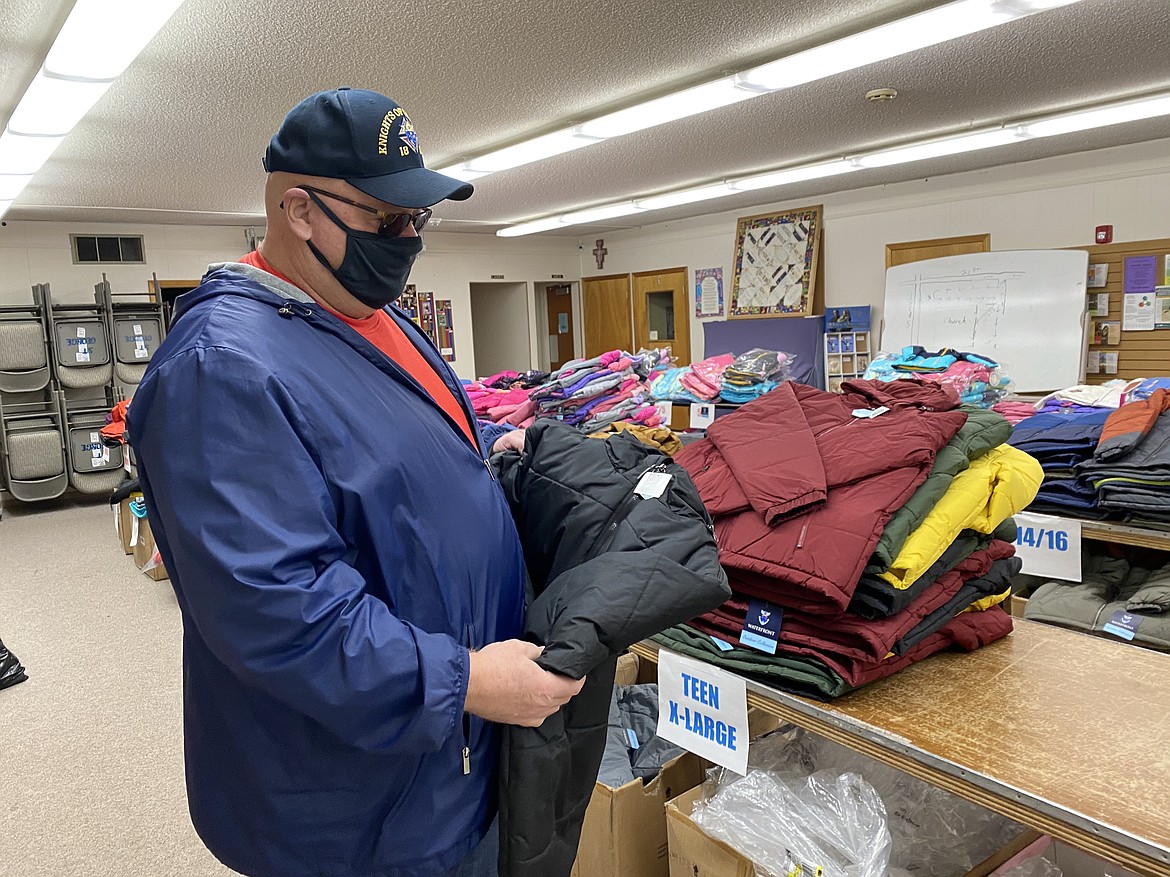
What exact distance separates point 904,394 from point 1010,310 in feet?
19.0

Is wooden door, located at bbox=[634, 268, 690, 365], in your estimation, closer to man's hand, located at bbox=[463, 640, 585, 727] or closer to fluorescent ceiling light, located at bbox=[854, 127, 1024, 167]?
fluorescent ceiling light, located at bbox=[854, 127, 1024, 167]

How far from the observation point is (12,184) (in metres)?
5.61

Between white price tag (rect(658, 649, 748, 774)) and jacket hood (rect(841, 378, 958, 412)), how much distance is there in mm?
813

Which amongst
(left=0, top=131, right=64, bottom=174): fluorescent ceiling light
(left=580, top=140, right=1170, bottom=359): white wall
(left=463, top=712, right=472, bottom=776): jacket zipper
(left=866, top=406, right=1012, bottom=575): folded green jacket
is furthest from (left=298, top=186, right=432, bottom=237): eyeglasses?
(left=580, top=140, right=1170, bottom=359): white wall

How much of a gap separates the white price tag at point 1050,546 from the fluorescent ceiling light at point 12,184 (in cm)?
617

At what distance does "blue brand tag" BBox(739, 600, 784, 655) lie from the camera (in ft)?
4.98

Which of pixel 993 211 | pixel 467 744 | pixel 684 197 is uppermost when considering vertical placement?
pixel 684 197

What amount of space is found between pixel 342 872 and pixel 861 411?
4.77ft

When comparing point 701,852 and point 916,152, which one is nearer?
point 701,852

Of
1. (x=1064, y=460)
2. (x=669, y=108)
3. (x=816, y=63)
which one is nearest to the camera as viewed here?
(x=1064, y=460)

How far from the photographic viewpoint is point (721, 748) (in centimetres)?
156

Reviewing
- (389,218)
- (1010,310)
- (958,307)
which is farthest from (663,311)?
(389,218)

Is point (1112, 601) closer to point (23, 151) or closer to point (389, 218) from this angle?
point (389, 218)

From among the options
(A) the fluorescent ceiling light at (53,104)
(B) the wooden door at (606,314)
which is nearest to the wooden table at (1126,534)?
(A) the fluorescent ceiling light at (53,104)
